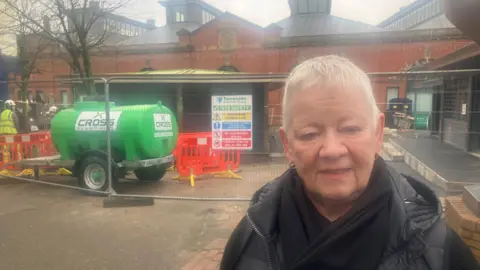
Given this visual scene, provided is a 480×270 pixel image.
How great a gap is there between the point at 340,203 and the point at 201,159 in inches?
354

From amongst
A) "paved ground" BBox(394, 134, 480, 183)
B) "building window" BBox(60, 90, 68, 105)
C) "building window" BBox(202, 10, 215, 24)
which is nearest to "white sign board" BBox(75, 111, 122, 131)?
"paved ground" BBox(394, 134, 480, 183)

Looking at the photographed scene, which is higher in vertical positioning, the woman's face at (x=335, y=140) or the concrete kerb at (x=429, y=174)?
the woman's face at (x=335, y=140)

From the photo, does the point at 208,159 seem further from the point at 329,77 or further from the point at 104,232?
the point at 329,77

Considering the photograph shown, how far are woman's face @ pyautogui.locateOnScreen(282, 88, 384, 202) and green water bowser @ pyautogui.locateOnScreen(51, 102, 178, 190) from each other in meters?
7.60

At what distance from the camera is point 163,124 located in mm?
9117

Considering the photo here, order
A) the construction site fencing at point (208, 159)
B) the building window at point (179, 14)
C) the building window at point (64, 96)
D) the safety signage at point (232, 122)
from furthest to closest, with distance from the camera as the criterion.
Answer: the building window at point (179, 14), the building window at point (64, 96), the construction site fencing at point (208, 159), the safety signage at point (232, 122)

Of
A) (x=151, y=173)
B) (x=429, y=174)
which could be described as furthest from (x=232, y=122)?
(x=429, y=174)

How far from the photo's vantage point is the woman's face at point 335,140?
1.30 meters

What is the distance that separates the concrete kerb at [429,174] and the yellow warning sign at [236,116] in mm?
4015

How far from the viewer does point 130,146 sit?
8664 mm

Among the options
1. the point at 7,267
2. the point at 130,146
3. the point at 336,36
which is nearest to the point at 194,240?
the point at 7,267

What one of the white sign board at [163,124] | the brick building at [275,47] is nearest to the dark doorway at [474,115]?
the white sign board at [163,124]

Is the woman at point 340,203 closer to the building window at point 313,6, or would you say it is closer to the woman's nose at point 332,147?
the woman's nose at point 332,147

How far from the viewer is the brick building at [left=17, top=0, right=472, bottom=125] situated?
2833 centimetres
